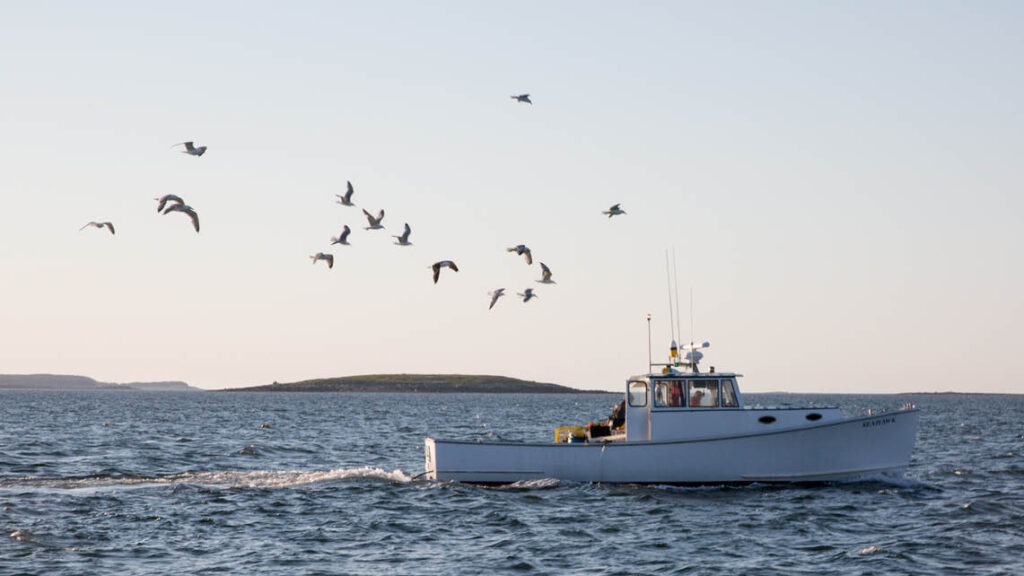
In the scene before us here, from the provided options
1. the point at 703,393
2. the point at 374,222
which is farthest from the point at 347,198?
the point at 703,393

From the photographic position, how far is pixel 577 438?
28.7 metres

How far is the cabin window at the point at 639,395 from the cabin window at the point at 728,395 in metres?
1.91

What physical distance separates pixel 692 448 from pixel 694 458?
25 centimetres

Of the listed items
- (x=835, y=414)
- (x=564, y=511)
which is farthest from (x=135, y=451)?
(x=835, y=414)

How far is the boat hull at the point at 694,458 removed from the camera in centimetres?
2683

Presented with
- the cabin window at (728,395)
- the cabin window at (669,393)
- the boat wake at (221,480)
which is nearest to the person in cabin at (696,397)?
the cabin window at (669,393)

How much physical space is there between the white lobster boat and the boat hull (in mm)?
24

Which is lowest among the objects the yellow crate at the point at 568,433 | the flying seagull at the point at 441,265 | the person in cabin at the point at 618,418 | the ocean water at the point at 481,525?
the ocean water at the point at 481,525

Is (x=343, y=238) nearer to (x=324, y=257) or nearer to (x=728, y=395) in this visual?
(x=324, y=257)

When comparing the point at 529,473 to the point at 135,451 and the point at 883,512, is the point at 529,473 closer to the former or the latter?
the point at 883,512

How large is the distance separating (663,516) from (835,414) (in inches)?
266

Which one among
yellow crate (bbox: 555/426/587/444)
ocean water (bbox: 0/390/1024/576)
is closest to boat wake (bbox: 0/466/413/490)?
ocean water (bbox: 0/390/1024/576)

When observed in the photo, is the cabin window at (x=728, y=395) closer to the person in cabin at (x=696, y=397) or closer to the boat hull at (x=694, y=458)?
the person in cabin at (x=696, y=397)

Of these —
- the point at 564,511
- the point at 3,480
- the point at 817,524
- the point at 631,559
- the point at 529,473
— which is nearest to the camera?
the point at 631,559
